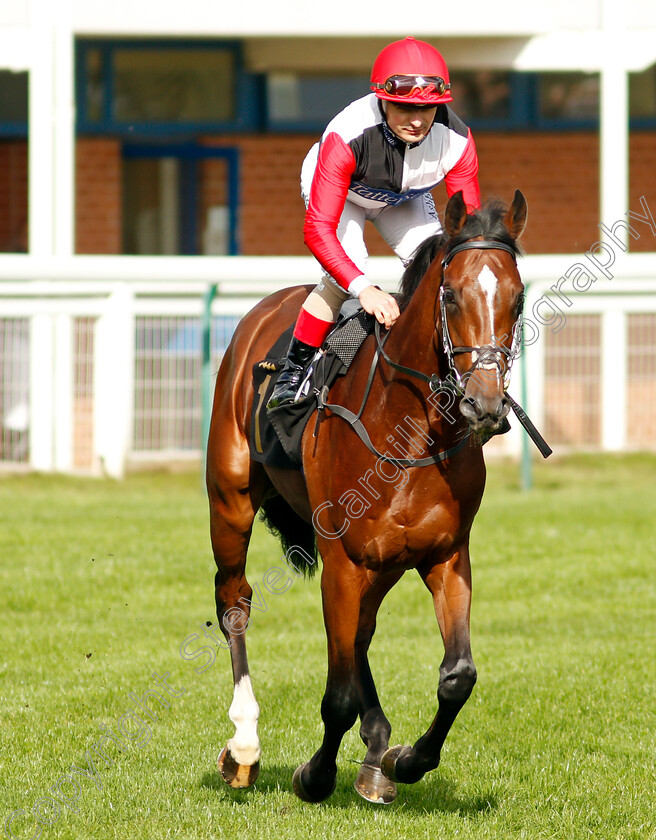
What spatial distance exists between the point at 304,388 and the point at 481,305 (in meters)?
1.05

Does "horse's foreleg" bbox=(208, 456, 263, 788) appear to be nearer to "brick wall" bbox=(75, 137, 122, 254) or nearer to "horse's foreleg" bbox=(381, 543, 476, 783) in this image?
"horse's foreleg" bbox=(381, 543, 476, 783)

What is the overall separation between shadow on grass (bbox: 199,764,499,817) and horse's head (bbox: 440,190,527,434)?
4.95 feet

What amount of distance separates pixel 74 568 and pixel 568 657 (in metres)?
3.25

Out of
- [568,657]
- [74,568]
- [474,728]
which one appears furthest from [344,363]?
[74,568]

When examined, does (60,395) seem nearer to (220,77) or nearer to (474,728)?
(220,77)

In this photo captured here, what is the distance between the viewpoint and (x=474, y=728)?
5.14 meters

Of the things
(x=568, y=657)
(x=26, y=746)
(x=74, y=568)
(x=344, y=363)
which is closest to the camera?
(x=344, y=363)

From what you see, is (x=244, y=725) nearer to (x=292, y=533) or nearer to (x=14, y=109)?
(x=292, y=533)

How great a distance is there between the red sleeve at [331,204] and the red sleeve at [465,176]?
0.42 meters

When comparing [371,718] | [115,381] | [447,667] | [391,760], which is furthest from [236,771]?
[115,381]

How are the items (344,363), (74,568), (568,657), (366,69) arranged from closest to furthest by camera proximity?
(344,363) → (568,657) → (74,568) → (366,69)

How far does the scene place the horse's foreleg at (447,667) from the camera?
3957 mm

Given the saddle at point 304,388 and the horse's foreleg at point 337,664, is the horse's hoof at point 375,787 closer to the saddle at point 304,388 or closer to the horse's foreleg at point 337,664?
the horse's foreleg at point 337,664

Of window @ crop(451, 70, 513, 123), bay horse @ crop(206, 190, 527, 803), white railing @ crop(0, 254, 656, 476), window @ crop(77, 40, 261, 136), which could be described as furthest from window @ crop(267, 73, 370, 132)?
bay horse @ crop(206, 190, 527, 803)
